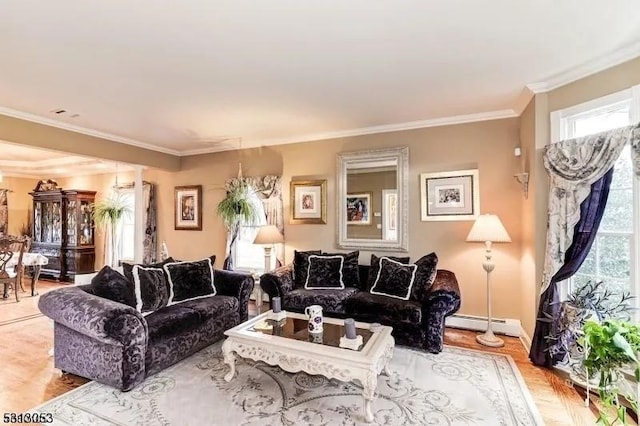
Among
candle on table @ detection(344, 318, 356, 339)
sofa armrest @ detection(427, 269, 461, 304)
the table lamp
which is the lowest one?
candle on table @ detection(344, 318, 356, 339)

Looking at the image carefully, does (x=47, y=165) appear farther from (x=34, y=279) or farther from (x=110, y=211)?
(x=34, y=279)

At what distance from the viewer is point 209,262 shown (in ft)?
13.4

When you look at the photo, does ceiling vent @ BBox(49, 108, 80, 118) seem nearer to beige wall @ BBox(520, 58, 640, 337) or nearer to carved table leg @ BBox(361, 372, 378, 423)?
carved table leg @ BBox(361, 372, 378, 423)

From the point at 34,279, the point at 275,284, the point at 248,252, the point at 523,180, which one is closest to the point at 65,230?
the point at 34,279

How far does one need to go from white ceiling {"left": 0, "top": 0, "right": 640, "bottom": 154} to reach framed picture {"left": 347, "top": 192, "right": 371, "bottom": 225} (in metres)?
1.18

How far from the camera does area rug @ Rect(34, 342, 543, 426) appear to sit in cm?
227

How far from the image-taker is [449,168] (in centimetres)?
433

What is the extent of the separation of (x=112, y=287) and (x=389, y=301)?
9.16 ft

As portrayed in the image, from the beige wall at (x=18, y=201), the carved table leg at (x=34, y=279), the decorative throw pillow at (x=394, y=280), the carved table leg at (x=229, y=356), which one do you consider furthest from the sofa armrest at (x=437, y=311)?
the beige wall at (x=18, y=201)

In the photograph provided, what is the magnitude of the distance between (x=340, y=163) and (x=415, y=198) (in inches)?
47.5

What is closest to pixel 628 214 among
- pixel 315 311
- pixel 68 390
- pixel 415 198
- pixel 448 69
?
pixel 448 69

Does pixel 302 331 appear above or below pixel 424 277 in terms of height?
below

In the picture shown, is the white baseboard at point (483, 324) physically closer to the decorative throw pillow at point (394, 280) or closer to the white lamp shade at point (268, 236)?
the decorative throw pillow at point (394, 280)

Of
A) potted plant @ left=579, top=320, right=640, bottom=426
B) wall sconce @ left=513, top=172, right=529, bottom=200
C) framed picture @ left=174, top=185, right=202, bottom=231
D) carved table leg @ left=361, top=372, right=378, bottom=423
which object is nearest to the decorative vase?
carved table leg @ left=361, top=372, right=378, bottom=423
